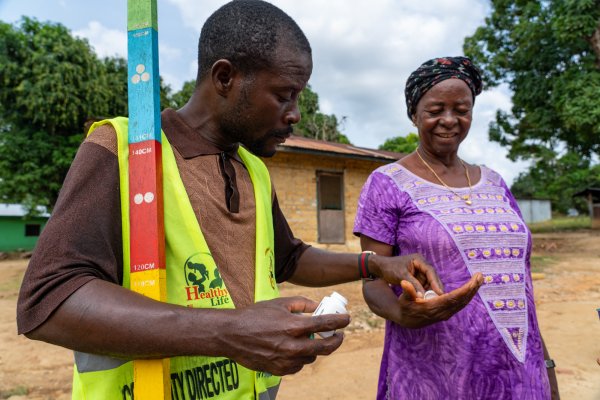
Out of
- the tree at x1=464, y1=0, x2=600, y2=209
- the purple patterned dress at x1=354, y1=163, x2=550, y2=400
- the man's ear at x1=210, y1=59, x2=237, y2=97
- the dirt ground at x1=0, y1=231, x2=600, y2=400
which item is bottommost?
the dirt ground at x1=0, y1=231, x2=600, y2=400

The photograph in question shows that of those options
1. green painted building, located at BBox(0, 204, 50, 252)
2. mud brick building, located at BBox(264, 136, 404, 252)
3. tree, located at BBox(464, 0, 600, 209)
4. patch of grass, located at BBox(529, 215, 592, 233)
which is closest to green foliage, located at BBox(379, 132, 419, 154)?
patch of grass, located at BBox(529, 215, 592, 233)

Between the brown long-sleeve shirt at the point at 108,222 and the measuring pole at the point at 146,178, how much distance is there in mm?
42

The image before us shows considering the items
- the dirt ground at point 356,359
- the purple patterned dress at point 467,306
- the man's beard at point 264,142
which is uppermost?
the man's beard at point 264,142

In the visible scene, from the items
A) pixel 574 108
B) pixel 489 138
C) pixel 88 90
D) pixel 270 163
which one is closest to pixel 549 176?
pixel 489 138

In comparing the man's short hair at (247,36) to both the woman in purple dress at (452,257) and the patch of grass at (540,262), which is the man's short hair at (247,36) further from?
the patch of grass at (540,262)

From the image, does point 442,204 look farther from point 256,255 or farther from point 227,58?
point 227,58

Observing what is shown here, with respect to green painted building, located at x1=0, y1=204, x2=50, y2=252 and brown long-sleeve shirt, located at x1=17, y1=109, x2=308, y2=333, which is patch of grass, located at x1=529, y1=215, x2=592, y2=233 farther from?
green painted building, located at x1=0, y1=204, x2=50, y2=252

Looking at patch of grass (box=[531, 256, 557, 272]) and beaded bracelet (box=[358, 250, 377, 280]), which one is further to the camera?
patch of grass (box=[531, 256, 557, 272])

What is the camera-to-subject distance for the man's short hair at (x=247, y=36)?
1.18 meters

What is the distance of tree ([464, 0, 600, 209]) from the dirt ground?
779cm

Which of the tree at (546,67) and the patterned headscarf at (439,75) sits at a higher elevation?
the tree at (546,67)

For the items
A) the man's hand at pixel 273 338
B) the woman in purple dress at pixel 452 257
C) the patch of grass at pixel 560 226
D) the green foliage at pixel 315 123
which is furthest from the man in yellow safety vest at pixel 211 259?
the green foliage at pixel 315 123

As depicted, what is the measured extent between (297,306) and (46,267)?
49 cm

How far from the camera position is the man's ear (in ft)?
3.89
